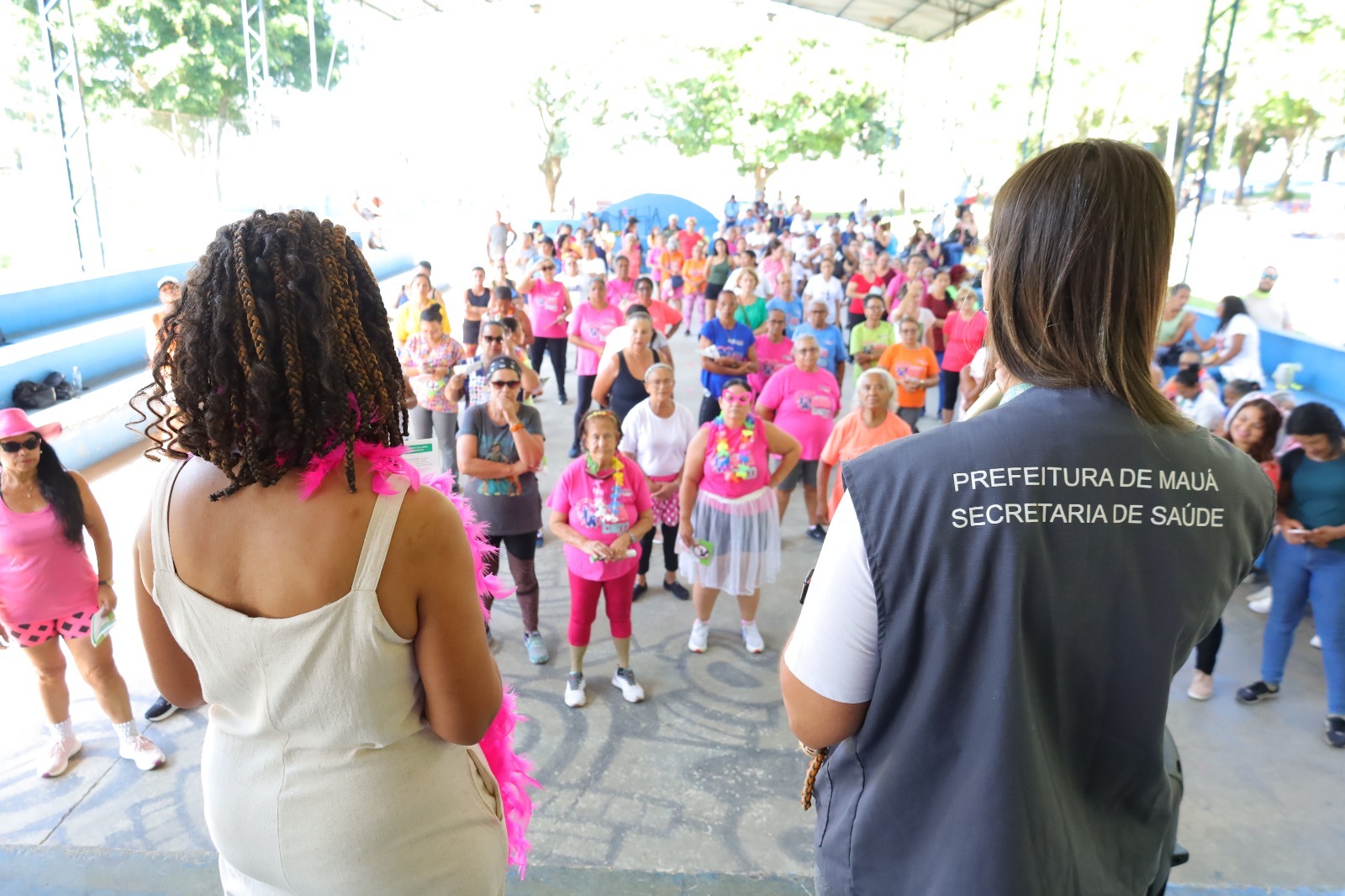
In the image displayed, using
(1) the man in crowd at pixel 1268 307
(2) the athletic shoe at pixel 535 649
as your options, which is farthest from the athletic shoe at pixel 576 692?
(1) the man in crowd at pixel 1268 307

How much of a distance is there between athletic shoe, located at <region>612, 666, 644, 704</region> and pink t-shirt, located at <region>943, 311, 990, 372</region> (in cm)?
500

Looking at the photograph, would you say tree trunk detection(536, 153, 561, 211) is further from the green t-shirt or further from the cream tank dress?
the cream tank dress

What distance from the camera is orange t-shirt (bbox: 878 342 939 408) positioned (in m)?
7.23

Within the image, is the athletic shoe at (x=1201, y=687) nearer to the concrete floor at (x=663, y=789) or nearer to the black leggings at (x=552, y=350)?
the concrete floor at (x=663, y=789)

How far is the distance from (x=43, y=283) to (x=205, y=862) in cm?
1100

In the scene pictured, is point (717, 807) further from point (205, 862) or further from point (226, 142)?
point (226, 142)

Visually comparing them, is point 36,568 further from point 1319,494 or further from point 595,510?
point 1319,494

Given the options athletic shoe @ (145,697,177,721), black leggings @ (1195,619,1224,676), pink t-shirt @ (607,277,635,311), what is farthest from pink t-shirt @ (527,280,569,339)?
black leggings @ (1195,619,1224,676)

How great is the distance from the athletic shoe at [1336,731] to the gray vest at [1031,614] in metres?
4.12

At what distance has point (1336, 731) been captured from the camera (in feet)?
14.0

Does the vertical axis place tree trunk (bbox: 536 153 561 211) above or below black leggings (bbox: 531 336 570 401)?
above

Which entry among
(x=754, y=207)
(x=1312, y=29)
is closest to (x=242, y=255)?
(x=754, y=207)

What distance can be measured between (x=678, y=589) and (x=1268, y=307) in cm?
817

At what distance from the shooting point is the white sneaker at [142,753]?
388 cm
